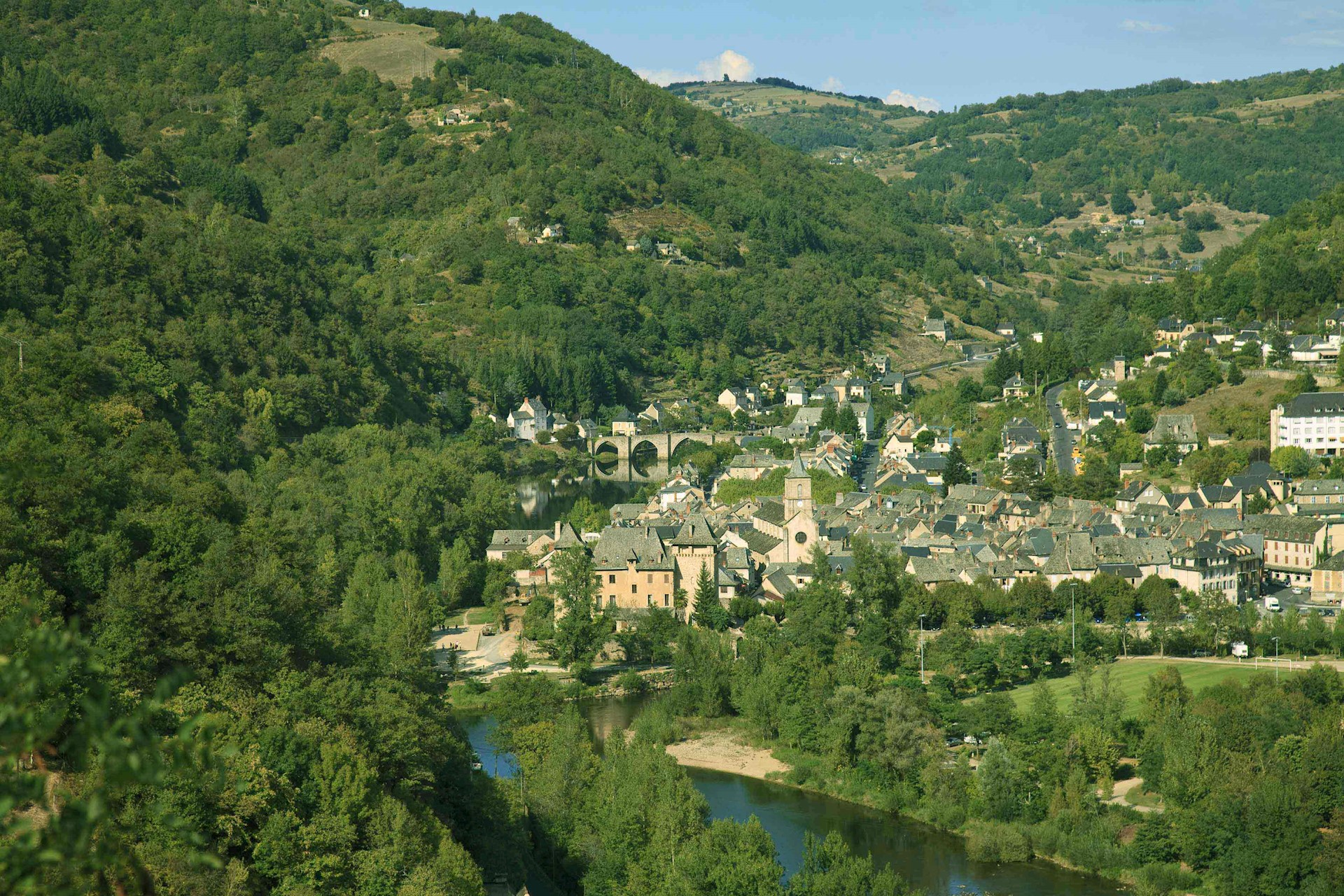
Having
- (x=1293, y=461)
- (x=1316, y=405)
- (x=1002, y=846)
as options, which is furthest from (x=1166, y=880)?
(x=1316, y=405)

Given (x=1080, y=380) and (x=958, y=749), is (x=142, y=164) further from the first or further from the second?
(x=958, y=749)

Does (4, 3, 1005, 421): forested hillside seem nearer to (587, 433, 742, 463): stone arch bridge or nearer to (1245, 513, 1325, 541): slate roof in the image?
(587, 433, 742, 463): stone arch bridge

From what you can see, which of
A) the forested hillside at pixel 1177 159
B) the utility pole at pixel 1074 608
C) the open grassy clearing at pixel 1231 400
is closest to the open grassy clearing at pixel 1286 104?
the forested hillside at pixel 1177 159

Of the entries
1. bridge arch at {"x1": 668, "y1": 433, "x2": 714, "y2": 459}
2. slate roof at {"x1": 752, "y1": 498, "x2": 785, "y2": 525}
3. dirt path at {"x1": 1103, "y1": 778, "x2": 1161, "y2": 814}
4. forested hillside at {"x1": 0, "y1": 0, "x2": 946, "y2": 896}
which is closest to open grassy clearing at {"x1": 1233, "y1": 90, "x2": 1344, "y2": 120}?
forested hillside at {"x1": 0, "y1": 0, "x2": 946, "y2": 896}

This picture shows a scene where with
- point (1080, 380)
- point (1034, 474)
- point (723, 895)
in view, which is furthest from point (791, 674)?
point (1080, 380)

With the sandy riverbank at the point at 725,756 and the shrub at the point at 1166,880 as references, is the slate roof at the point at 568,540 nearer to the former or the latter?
the sandy riverbank at the point at 725,756

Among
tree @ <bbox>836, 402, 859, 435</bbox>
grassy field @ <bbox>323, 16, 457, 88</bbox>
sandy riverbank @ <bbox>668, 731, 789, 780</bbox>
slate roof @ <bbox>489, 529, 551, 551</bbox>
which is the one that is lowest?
sandy riverbank @ <bbox>668, 731, 789, 780</bbox>

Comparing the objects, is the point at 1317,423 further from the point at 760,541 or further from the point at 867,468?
the point at 867,468
